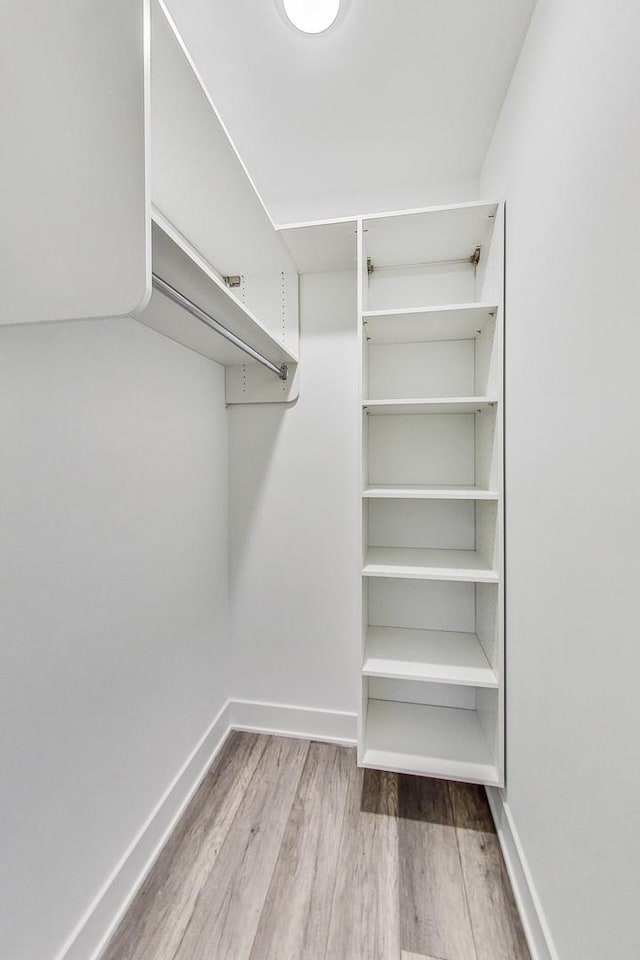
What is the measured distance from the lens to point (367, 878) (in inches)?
53.3

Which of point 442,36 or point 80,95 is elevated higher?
point 442,36

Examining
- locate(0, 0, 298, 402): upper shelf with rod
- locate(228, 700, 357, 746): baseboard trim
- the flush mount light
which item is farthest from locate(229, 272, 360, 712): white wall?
locate(0, 0, 298, 402): upper shelf with rod

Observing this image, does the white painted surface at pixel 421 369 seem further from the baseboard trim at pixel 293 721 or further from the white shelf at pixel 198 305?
the baseboard trim at pixel 293 721

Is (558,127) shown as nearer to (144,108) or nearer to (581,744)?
(144,108)

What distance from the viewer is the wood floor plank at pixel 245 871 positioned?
117cm

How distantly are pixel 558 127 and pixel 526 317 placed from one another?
0.43 metres

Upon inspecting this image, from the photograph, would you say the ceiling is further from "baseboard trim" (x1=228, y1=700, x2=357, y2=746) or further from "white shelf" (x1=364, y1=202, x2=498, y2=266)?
"baseboard trim" (x1=228, y1=700, x2=357, y2=746)

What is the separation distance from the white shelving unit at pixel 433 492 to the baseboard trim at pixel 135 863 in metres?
0.69

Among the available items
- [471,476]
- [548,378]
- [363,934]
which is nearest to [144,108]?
[548,378]

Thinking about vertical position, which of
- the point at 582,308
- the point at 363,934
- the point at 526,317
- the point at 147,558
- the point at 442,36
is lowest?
the point at 363,934

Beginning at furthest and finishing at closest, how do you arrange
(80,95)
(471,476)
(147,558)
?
(471,476) < (147,558) < (80,95)

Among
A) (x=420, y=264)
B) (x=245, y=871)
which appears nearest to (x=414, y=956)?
(x=245, y=871)

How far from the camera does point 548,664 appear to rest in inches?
42.9

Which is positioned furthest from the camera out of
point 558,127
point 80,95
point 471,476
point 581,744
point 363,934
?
point 471,476
